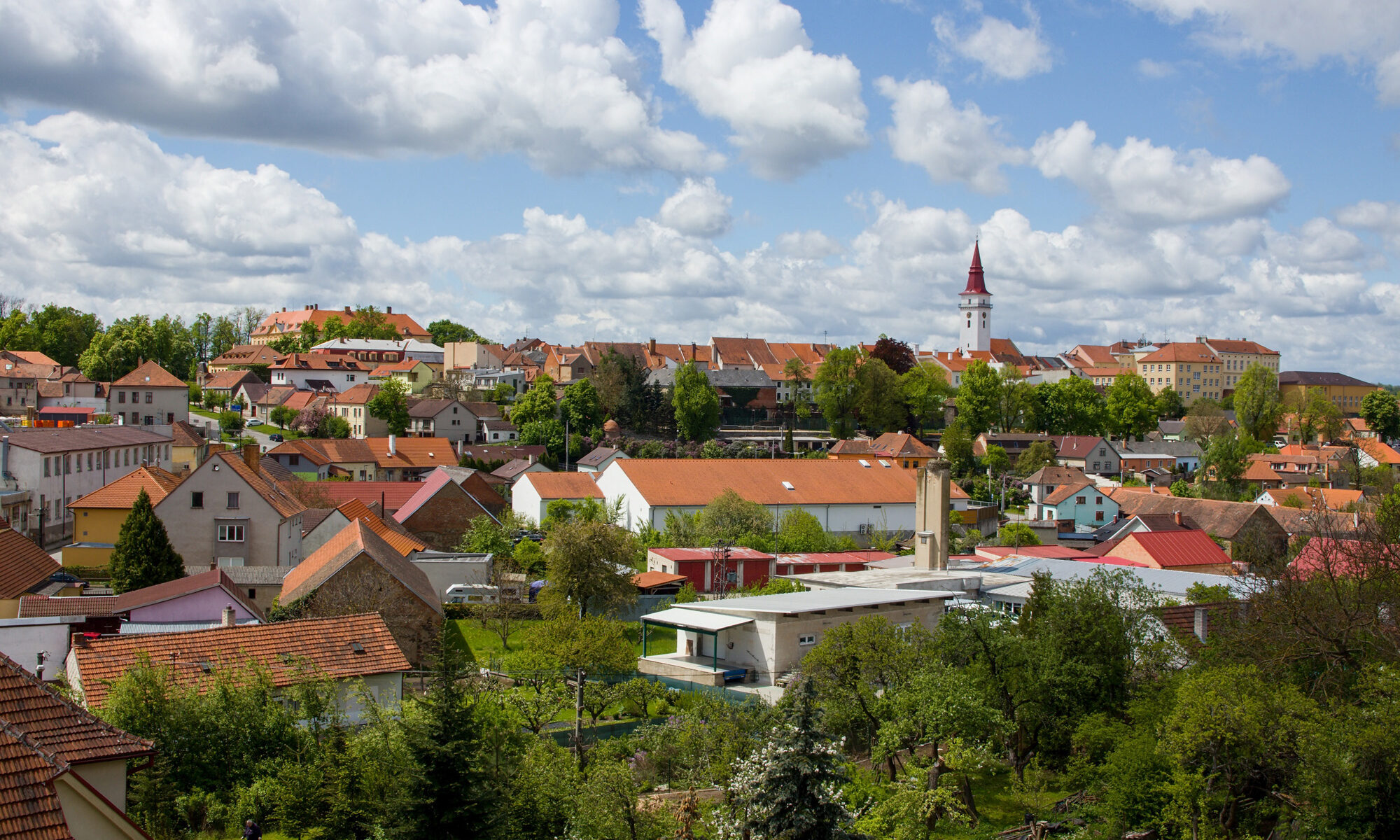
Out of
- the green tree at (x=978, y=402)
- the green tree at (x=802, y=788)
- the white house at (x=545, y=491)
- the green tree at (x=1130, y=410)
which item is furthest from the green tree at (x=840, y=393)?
the green tree at (x=802, y=788)

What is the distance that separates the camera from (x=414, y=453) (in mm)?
69188

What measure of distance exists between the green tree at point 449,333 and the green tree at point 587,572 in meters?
97.2

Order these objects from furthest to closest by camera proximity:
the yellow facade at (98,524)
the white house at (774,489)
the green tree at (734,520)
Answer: the white house at (774,489)
the green tree at (734,520)
the yellow facade at (98,524)

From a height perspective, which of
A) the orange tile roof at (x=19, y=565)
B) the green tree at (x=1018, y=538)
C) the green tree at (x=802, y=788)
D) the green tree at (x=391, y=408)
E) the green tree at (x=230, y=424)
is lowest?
the green tree at (x=1018, y=538)

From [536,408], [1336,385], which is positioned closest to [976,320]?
[1336,385]

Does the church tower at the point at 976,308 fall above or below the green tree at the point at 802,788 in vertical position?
above

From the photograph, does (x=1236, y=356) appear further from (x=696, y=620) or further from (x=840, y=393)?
(x=696, y=620)

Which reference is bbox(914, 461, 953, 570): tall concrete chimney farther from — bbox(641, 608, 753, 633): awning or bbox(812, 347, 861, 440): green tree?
bbox(812, 347, 861, 440): green tree

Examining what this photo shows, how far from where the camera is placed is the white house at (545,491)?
52.5 metres

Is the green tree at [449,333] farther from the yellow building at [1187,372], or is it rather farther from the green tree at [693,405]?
the yellow building at [1187,372]

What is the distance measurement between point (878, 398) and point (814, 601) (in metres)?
66.0

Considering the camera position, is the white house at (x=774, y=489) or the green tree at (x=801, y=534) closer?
the green tree at (x=801, y=534)

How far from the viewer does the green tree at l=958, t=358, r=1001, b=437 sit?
90688mm

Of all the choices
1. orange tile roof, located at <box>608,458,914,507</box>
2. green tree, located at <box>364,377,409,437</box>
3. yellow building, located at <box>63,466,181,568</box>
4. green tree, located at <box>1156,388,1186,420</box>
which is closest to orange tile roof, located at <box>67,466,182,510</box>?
yellow building, located at <box>63,466,181,568</box>
